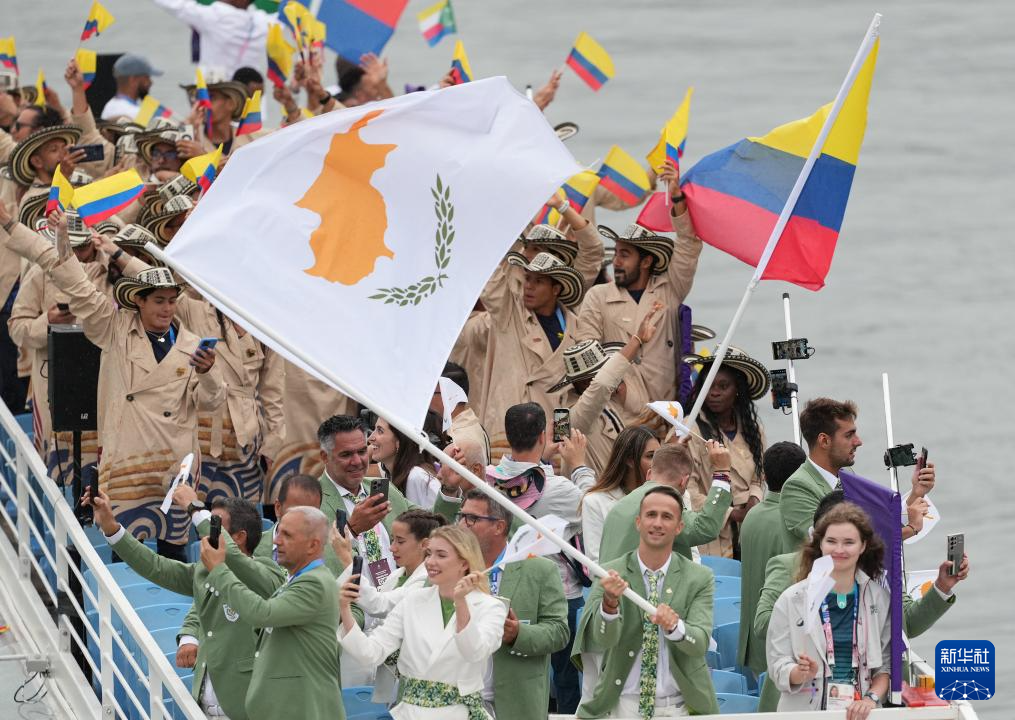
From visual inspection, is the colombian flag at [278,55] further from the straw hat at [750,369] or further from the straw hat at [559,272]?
the straw hat at [750,369]

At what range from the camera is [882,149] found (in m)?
23.6

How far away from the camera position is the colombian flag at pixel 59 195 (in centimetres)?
1009

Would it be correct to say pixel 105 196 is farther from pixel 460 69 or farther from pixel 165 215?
pixel 460 69

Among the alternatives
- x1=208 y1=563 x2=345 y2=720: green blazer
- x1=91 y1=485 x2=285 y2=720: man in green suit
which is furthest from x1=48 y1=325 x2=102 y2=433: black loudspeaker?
x1=208 y1=563 x2=345 y2=720: green blazer

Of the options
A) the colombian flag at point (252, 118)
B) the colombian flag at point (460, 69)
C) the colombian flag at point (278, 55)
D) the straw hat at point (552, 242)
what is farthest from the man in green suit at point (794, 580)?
the colombian flag at point (278, 55)

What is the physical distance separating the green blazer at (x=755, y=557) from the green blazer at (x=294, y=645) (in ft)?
7.16

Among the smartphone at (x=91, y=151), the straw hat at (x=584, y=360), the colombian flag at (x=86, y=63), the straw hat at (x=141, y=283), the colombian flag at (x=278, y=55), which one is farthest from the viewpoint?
the colombian flag at (x=278, y=55)

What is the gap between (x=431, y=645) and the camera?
779 cm

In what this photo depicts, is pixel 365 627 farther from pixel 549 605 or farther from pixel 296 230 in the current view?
pixel 296 230

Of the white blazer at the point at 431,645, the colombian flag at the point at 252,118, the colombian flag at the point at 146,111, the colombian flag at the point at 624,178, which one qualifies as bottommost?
the white blazer at the point at 431,645

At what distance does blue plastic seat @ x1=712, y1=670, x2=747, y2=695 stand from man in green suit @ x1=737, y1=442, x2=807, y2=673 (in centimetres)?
7

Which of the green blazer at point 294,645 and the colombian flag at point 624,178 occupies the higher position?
the colombian flag at point 624,178

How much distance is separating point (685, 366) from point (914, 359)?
29.2 ft

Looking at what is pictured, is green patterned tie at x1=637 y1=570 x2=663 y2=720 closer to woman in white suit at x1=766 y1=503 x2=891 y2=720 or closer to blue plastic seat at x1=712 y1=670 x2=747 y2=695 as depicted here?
woman in white suit at x1=766 y1=503 x2=891 y2=720
